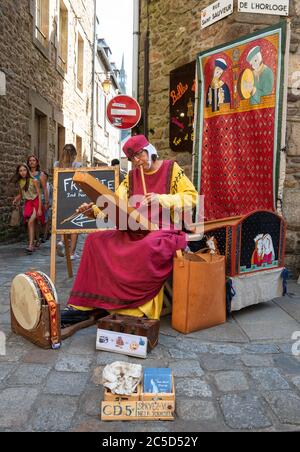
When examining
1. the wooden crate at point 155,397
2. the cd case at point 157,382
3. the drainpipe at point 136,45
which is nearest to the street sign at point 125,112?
the drainpipe at point 136,45

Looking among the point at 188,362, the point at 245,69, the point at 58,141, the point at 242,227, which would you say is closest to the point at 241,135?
the point at 245,69

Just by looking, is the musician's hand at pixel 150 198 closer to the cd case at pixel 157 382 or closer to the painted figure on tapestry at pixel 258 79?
the cd case at pixel 157 382

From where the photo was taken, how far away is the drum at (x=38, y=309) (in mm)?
2684

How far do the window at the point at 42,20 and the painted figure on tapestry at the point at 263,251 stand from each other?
8.07 m

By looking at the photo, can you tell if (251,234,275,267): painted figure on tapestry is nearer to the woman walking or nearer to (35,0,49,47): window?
the woman walking

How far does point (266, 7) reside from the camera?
471 cm

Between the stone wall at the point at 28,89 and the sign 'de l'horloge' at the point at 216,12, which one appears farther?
the stone wall at the point at 28,89

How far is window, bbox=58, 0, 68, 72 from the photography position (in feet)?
38.3

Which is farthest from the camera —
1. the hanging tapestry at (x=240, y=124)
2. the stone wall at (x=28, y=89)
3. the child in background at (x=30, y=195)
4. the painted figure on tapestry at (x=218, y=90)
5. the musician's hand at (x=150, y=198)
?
the stone wall at (x=28, y=89)

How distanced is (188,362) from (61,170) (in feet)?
8.77

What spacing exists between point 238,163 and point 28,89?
5.58 m

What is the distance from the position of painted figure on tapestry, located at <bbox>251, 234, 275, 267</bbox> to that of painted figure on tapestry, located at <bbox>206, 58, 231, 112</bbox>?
6.13 feet

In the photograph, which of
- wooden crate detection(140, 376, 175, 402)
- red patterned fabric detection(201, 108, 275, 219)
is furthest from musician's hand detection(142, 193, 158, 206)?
red patterned fabric detection(201, 108, 275, 219)

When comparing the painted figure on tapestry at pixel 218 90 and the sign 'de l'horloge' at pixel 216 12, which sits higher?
the sign 'de l'horloge' at pixel 216 12
